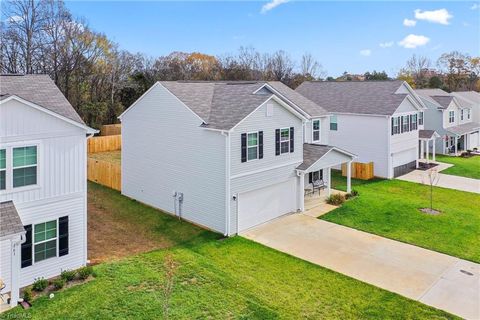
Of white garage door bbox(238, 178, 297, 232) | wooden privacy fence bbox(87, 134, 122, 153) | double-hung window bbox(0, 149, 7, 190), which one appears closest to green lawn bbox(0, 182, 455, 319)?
white garage door bbox(238, 178, 297, 232)

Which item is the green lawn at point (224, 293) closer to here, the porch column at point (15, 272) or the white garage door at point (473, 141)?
the porch column at point (15, 272)

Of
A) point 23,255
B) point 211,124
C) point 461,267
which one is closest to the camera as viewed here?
point 23,255

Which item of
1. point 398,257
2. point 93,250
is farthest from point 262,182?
point 93,250

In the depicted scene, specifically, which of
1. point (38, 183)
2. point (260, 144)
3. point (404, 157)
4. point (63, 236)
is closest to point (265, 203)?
point (260, 144)

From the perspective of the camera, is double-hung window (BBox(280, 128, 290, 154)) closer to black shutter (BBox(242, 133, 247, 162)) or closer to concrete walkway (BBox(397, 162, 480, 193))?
black shutter (BBox(242, 133, 247, 162))

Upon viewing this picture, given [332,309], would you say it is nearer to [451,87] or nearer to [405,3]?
[405,3]

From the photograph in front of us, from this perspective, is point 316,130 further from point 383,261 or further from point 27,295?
point 27,295
